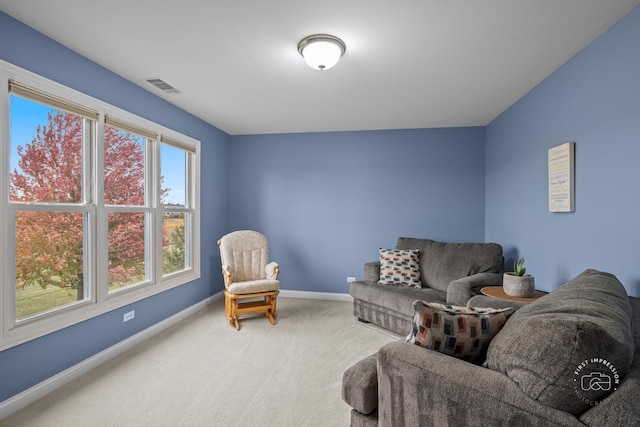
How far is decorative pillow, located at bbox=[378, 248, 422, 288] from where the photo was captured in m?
3.68

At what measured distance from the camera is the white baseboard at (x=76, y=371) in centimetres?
201

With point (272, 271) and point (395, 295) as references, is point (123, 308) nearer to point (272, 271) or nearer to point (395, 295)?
point (272, 271)

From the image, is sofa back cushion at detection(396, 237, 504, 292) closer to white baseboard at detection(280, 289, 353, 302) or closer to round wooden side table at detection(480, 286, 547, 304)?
round wooden side table at detection(480, 286, 547, 304)

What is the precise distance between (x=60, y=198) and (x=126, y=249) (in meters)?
0.83

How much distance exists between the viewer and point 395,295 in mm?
3293

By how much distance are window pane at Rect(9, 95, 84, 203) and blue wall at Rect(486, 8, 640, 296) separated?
3.95m

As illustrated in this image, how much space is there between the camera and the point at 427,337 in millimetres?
1249

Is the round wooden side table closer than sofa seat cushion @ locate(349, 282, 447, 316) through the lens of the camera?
Yes

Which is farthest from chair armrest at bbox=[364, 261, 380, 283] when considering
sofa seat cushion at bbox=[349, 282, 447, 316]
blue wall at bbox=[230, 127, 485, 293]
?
blue wall at bbox=[230, 127, 485, 293]

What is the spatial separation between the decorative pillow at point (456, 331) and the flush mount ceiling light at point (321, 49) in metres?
1.85

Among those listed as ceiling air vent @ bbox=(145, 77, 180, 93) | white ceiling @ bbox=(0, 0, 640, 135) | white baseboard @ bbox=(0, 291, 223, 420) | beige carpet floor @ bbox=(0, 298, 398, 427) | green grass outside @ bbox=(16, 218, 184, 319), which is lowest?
beige carpet floor @ bbox=(0, 298, 398, 427)

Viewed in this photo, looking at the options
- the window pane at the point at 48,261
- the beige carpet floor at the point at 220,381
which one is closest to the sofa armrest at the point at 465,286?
the beige carpet floor at the point at 220,381

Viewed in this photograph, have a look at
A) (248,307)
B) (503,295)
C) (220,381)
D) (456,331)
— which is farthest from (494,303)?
(248,307)

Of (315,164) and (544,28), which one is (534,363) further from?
(315,164)
